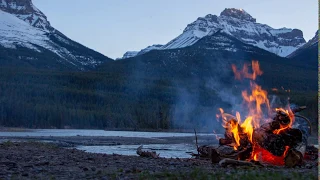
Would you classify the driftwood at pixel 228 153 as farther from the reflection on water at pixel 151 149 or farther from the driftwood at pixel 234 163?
the reflection on water at pixel 151 149

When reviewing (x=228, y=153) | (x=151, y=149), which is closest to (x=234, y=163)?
(x=228, y=153)

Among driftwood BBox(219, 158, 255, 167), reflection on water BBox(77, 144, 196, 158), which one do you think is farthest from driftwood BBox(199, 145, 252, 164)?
reflection on water BBox(77, 144, 196, 158)

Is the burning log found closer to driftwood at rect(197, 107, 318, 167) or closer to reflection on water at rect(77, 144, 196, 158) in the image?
driftwood at rect(197, 107, 318, 167)

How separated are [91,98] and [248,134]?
17296cm

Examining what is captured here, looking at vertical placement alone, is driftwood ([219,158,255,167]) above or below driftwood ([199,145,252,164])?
below

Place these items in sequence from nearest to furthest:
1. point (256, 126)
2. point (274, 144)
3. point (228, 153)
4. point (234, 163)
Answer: point (234, 163) < point (274, 144) < point (228, 153) < point (256, 126)

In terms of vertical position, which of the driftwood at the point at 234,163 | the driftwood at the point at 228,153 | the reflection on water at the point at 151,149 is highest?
the driftwood at the point at 228,153

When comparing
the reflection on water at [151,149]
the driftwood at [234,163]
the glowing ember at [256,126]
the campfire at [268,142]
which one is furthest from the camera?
the reflection on water at [151,149]

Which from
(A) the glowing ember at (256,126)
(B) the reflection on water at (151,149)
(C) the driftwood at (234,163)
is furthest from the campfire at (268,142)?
(B) the reflection on water at (151,149)

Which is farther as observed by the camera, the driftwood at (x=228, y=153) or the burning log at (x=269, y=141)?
the driftwood at (x=228, y=153)

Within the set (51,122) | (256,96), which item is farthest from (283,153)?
(51,122)

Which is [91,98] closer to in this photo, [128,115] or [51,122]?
[128,115]

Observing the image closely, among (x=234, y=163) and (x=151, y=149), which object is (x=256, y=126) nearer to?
A: (x=234, y=163)

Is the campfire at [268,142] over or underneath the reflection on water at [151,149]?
over
